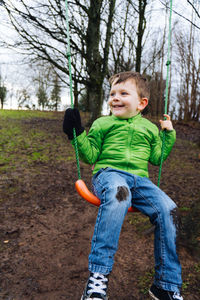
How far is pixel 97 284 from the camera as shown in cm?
135

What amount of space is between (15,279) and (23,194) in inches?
75.2

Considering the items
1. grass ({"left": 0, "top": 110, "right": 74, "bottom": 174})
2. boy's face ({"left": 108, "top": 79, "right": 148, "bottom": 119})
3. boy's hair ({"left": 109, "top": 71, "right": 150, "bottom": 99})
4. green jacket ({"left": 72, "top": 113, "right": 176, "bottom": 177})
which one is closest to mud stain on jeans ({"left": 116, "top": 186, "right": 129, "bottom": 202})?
green jacket ({"left": 72, "top": 113, "right": 176, "bottom": 177})

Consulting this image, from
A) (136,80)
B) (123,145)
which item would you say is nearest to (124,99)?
(136,80)

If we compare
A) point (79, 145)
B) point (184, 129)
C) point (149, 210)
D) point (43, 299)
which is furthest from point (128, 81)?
point (184, 129)

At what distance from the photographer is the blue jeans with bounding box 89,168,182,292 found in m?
1.44

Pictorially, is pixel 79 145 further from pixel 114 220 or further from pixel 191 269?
pixel 191 269

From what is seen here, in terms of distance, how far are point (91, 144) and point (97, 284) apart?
3.38 feet

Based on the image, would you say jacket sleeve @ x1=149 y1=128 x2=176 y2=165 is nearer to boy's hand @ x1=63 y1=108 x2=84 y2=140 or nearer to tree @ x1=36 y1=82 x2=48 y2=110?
boy's hand @ x1=63 y1=108 x2=84 y2=140

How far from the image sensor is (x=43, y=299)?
1877mm

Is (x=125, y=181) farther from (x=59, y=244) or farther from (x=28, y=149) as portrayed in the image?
(x=28, y=149)

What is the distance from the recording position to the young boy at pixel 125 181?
1.45 metres

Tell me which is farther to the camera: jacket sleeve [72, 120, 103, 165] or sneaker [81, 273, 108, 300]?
jacket sleeve [72, 120, 103, 165]

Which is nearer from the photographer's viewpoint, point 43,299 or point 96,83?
point 43,299

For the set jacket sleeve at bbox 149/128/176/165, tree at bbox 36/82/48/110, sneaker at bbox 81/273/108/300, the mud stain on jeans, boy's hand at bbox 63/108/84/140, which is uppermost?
tree at bbox 36/82/48/110
